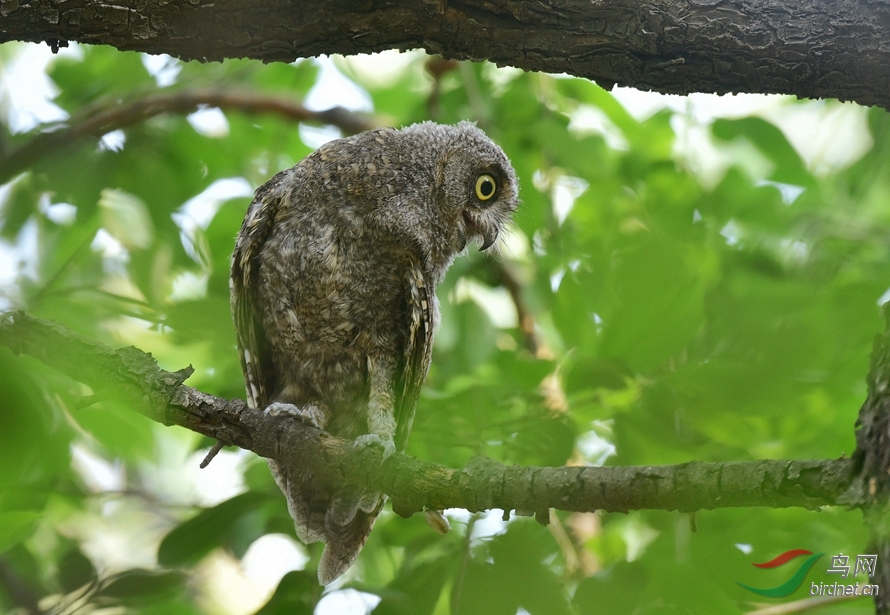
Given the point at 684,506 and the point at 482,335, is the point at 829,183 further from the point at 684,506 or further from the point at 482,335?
the point at 684,506

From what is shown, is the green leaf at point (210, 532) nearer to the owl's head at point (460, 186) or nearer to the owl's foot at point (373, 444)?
the owl's foot at point (373, 444)

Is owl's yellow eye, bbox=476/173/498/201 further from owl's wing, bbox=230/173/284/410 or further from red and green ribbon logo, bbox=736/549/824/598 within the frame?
red and green ribbon logo, bbox=736/549/824/598

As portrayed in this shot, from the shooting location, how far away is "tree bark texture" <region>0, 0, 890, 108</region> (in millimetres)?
3133

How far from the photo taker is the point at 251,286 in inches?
156

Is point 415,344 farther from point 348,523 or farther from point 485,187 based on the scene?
point 485,187

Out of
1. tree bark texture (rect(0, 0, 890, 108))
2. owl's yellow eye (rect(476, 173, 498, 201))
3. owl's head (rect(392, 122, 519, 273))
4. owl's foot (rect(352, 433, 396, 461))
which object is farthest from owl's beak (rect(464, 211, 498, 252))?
owl's foot (rect(352, 433, 396, 461))

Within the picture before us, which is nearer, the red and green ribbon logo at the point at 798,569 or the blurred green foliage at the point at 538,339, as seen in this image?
→ the blurred green foliage at the point at 538,339

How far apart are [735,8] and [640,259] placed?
3.77 ft

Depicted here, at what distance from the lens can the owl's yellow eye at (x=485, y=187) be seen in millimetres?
4453

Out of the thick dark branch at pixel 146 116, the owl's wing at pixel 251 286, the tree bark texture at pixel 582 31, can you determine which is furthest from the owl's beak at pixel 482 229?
the thick dark branch at pixel 146 116

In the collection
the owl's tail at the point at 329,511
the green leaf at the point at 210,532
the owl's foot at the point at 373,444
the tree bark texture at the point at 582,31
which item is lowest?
the green leaf at the point at 210,532

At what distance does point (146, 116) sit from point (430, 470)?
3.34 metres

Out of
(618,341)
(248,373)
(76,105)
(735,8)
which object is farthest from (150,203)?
(735,8)

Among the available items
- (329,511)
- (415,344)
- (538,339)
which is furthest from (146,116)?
(538,339)
